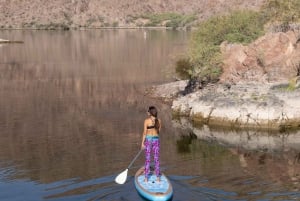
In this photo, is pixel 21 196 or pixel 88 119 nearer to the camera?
pixel 21 196

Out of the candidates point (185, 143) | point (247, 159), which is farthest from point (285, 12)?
point (247, 159)

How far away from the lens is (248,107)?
115 ft

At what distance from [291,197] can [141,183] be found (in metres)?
5.66

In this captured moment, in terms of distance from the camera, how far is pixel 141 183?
21.0 metres

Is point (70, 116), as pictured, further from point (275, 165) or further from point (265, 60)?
point (275, 165)

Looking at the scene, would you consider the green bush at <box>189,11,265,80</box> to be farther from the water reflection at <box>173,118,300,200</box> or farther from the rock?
the water reflection at <box>173,118,300,200</box>

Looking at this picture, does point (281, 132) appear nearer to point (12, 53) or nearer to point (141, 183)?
point (141, 183)

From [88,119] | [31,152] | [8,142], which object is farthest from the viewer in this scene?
[88,119]

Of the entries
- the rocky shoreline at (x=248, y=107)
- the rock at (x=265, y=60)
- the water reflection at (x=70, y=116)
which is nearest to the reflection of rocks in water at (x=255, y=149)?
the rocky shoreline at (x=248, y=107)

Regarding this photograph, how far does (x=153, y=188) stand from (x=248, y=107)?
1600cm

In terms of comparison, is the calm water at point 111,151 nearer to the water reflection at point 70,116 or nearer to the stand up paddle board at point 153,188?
the water reflection at point 70,116

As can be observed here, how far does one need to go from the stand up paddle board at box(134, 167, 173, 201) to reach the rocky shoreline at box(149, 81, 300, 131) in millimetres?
14170

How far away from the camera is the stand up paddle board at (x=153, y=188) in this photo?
19578mm

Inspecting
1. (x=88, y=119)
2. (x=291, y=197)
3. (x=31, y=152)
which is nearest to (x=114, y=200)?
(x=291, y=197)
